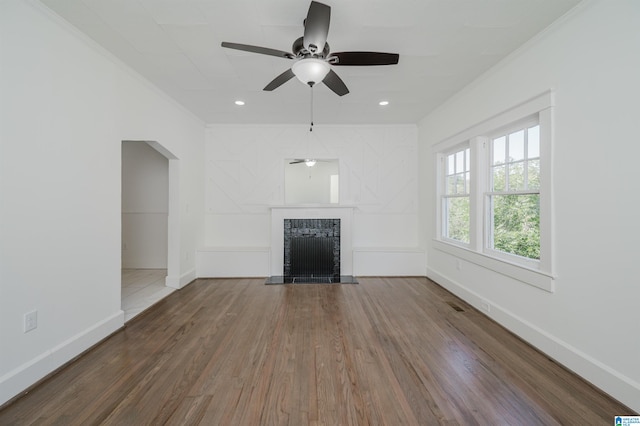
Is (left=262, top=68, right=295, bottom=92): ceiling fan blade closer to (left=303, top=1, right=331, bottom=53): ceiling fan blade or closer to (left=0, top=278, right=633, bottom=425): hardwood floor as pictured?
(left=303, top=1, right=331, bottom=53): ceiling fan blade

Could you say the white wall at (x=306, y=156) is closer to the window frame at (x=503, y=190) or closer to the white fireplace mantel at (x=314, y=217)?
the white fireplace mantel at (x=314, y=217)

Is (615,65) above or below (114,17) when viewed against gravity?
below

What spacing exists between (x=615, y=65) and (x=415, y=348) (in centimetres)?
251

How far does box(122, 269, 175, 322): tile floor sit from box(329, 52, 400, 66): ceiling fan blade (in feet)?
11.0

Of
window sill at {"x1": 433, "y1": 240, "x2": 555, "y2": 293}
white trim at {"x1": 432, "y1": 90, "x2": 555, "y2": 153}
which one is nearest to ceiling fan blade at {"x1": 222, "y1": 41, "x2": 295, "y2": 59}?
white trim at {"x1": 432, "y1": 90, "x2": 555, "y2": 153}

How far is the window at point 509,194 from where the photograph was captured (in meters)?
2.15

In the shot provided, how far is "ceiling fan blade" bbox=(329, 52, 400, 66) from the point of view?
1889 mm

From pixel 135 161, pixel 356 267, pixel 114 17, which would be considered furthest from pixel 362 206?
pixel 135 161

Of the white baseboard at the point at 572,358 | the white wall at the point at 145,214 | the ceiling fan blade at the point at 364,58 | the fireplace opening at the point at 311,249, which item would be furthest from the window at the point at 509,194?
the white wall at the point at 145,214

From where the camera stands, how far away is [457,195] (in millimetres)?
3645

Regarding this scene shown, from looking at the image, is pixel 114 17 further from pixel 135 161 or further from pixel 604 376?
pixel 604 376

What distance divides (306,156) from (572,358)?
4.12 meters

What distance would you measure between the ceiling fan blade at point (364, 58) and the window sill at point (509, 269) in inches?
86.0

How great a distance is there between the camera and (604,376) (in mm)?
1683
